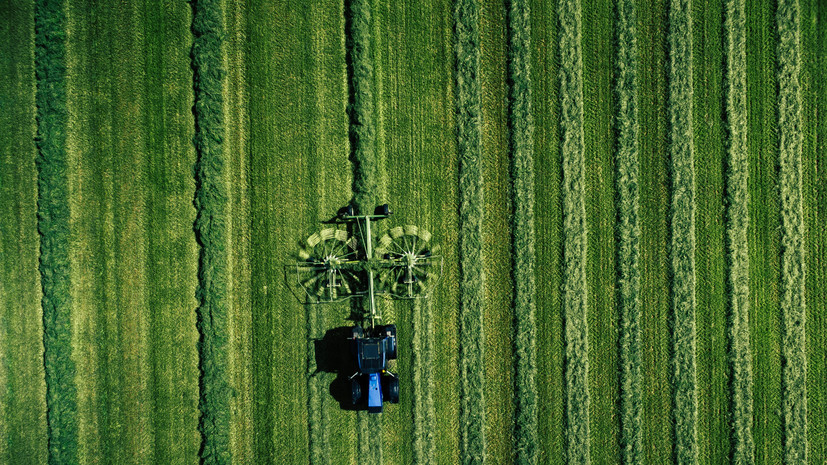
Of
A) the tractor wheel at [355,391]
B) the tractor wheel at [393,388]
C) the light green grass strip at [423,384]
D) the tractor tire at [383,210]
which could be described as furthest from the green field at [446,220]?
the tractor wheel at [355,391]

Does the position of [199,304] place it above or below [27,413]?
above

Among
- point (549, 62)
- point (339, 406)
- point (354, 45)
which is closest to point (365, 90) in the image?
point (354, 45)

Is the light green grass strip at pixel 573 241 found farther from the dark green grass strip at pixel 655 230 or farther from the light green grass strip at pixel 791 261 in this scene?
the light green grass strip at pixel 791 261

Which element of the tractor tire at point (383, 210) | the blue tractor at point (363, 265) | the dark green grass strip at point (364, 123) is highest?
the dark green grass strip at point (364, 123)

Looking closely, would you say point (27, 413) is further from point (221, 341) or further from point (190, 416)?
point (221, 341)

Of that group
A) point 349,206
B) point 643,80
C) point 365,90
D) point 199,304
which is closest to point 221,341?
point 199,304

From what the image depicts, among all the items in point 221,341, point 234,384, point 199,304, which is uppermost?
point 199,304
